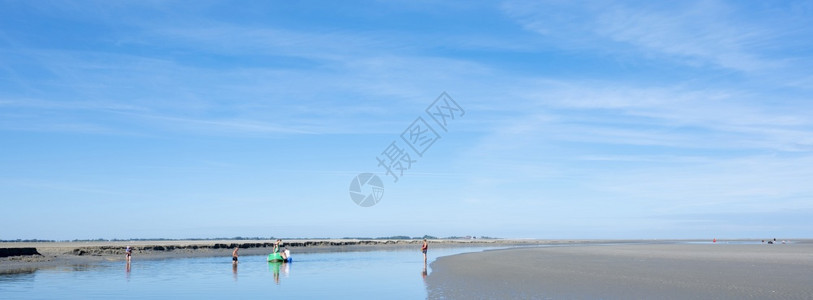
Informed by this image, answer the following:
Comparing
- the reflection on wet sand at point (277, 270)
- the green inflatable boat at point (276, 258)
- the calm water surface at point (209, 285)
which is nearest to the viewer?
the calm water surface at point (209, 285)

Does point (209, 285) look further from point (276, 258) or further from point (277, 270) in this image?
point (276, 258)

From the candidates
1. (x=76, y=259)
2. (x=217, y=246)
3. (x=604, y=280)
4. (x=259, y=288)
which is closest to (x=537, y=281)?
(x=604, y=280)

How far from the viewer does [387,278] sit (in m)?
33.2

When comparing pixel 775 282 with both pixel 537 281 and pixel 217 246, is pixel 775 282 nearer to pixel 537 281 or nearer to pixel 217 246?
pixel 537 281

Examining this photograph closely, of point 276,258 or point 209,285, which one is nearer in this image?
point 209,285

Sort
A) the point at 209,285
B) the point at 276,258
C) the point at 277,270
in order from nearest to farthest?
the point at 209,285 → the point at 277,270 → the point at 276,258

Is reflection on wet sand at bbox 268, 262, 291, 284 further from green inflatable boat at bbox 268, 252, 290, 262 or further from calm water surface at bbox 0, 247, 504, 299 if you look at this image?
green inflatable boat at bbox 268, 252, 290, 262

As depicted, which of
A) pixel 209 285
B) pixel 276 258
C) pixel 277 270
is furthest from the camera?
pixel 276 258

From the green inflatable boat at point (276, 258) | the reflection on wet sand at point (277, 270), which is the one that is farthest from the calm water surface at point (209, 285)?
the green inflatable boat at point (276, 258)

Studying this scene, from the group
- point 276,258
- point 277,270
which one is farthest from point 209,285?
point 276,258

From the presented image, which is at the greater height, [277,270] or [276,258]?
[276,258]

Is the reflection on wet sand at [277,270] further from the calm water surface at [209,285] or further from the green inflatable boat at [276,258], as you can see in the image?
the green inflatable boat at [276,258]

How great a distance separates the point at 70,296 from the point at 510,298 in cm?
1669

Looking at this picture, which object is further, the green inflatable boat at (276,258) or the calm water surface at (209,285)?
the green inflatable boat at (276,258)
